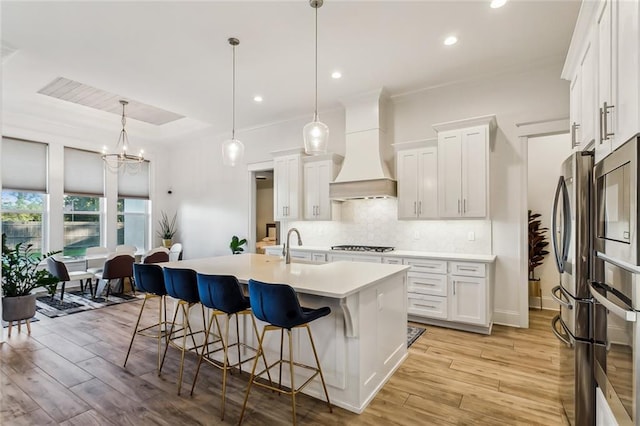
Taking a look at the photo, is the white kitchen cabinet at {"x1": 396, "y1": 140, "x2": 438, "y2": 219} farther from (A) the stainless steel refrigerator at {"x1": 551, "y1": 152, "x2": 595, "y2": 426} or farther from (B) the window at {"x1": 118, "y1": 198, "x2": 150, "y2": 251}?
(B) the window at {"x1": 118, "y1": 198, "x2": 150, "y2": 251}

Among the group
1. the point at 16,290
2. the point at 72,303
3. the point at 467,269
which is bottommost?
the point at 72,303

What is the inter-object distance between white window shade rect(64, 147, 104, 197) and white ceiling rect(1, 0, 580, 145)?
1622 mm

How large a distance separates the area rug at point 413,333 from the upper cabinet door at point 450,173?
1.50 meters

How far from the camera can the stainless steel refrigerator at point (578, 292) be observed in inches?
72.3

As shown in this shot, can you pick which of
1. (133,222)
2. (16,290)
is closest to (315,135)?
(16,290)

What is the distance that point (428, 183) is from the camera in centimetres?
431

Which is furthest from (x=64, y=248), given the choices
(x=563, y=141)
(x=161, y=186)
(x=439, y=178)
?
(x=563, y=141)

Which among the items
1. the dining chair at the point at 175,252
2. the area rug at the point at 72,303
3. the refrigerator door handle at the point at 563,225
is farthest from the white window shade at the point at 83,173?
the refrigerator door handle at the point at 563,225

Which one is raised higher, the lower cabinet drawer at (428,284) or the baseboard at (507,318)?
the lower cabinet drawer at (428,284)

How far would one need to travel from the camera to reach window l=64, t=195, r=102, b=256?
641 cm

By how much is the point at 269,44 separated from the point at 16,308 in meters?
4.27

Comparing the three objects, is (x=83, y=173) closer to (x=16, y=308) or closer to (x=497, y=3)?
(x=16, y=308)

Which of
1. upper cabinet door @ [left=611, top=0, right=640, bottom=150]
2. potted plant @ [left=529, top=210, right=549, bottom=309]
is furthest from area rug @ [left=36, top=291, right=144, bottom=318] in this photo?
potted plant @ [left=529, top=210, right=549, bottom=309]

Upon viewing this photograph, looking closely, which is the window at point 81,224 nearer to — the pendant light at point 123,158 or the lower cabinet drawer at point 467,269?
Result: the pendant light at point 123,158
